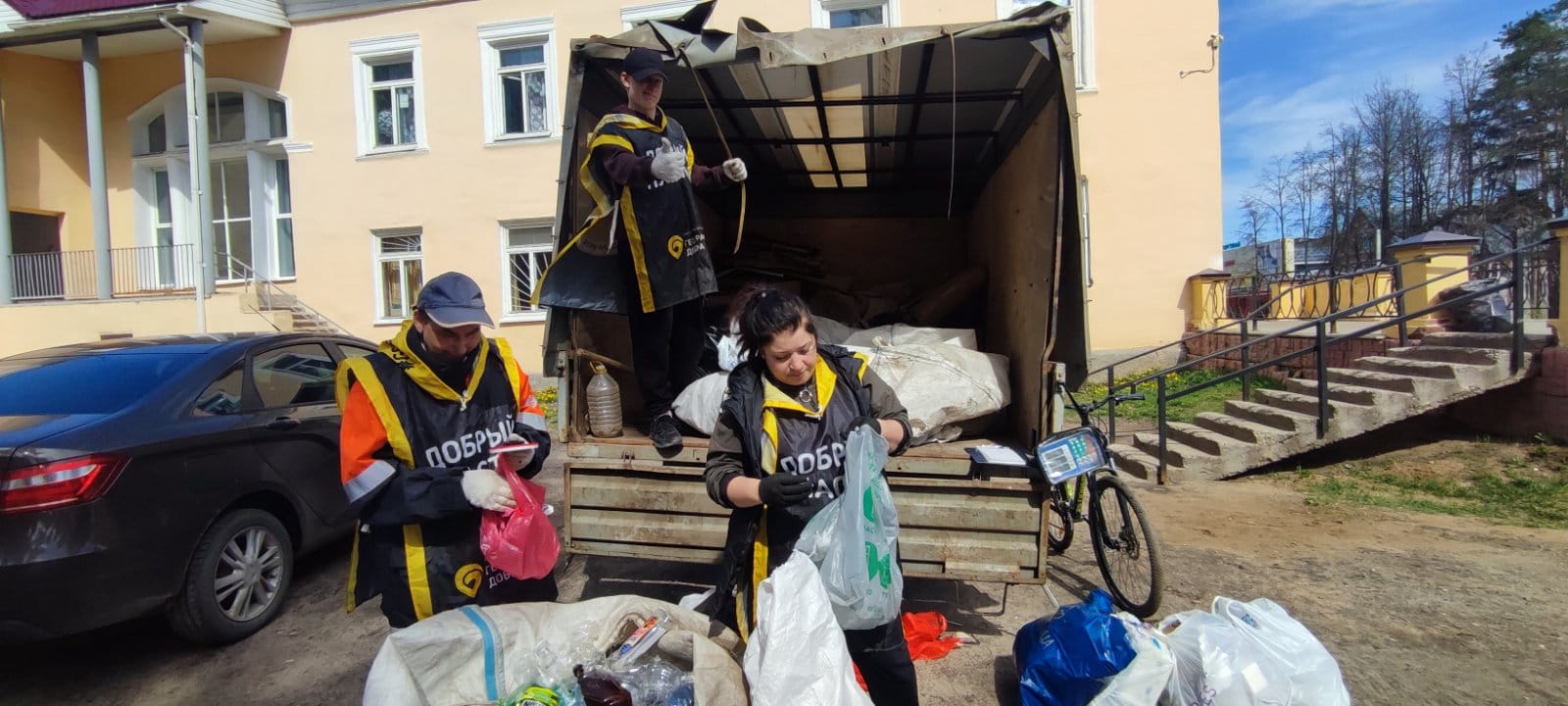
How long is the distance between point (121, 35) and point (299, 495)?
13828 mm

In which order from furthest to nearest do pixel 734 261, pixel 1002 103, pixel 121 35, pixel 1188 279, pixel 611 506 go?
1. pixel 121 35
2. pixel 1188 279
3. pixel 734 261
4. pixel 1002 103
5. pixel 611 506

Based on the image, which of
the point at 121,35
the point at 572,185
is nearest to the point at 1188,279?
the point at 572,185

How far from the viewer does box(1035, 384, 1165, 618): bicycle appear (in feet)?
10.4

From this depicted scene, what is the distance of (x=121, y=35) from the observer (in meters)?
12.8

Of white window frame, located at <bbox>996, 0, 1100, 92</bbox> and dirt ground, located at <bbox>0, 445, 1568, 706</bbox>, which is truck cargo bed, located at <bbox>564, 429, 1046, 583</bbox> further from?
white window frame, located at <bbox>996, 0, 1100, 92</bbox>

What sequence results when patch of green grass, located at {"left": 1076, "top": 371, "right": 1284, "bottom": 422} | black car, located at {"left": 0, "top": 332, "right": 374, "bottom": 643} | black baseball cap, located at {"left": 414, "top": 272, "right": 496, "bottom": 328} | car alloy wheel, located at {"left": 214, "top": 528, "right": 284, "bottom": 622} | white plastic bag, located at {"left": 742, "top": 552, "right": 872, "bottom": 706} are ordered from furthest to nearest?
1. patch of green grass, located at {"left": 1076, "top": 371, "right": 1284, "bottom": 422}
2. car alloy wheel, located at {"left": 214, "top": 528, "right": 284, "bottom": 622}
3. black car, located at {"left": 0, "top": 332, "right": 374, "bottom": 643}
4. black baseball cap, located at {"left": 414, "top": 272, "right": 496, "bottom": 328}
5. white plastic bag, located at {"left": 742, "top": 552, "right": 872, "bottom": 706}

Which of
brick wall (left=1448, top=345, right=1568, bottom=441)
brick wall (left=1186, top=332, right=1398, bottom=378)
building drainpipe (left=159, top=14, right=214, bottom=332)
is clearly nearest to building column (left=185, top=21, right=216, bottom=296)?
building drainpipe (left=159, top=14, right=214, bottom=332)

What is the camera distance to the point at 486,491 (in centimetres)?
206

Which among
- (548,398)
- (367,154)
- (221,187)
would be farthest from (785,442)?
(221,187)

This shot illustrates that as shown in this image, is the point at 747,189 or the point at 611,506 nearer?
the point at 611,506


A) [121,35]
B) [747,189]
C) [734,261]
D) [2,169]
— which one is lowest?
[734,261]

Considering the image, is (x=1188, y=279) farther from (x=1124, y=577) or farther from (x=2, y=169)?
(x=2, y=169)

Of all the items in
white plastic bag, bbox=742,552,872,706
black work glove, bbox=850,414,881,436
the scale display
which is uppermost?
black work glove, bbox=850,414,881,436

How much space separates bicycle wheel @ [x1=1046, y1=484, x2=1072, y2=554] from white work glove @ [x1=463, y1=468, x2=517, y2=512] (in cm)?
285
